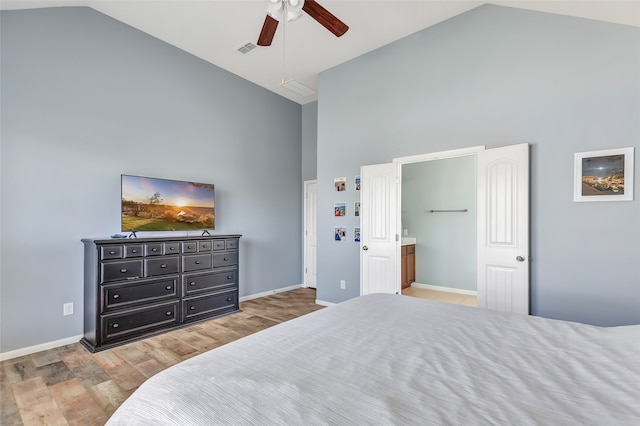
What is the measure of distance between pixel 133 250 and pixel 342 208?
2.70 meters

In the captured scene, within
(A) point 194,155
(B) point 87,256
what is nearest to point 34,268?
(B) point 87,256

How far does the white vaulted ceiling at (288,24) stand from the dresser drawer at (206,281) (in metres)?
3.09

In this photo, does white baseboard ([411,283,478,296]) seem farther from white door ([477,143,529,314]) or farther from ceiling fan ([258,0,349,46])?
ceiling fan ([258,0,349,46])

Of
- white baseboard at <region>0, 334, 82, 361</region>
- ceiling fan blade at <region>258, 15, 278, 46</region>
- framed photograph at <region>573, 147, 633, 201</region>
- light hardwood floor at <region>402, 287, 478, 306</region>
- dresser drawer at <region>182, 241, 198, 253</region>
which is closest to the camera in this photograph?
ceiling fan blade at <region>258, 15, 278, 46</region>

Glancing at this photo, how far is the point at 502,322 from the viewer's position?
1.62 meters

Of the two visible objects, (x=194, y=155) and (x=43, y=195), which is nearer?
(x=43, y=195)

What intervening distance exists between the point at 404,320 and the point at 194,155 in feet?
12.3

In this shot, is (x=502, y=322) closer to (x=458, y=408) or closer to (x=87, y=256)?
(x=458, y=408)

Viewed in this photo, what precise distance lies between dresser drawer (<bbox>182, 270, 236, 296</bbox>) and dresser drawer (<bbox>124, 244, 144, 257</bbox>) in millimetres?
607

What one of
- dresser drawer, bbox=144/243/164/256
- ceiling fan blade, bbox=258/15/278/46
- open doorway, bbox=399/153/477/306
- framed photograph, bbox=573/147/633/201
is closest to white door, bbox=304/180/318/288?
open doorway, bbox=399/153/477/306

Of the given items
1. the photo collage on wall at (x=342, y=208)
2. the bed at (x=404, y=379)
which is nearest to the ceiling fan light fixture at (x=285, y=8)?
the bed at (x=404, y=379)

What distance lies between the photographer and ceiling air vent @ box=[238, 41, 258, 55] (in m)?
3.86

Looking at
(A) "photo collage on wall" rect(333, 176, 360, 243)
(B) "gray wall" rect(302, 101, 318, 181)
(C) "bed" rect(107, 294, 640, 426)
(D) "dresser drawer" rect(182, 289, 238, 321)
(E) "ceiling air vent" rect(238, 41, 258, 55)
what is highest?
(E) "ceiling air vent" rect(238, 41, 258, 55)

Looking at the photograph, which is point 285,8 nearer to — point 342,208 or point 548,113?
point 548,113
